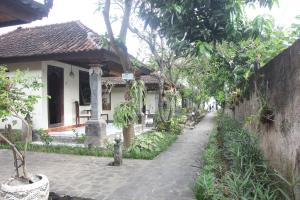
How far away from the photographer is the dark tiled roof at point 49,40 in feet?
35.6

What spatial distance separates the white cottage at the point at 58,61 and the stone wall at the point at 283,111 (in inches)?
240

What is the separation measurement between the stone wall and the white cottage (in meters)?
6.11

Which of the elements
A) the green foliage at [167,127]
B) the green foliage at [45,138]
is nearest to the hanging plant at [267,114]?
the green foliage at [45,138]

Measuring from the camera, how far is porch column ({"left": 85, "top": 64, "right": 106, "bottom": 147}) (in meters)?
Answer: 10.4

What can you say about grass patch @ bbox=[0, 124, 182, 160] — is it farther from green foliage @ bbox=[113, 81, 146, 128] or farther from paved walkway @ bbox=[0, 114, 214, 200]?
green foliage @ bbox=[113, 81, 146, 128]

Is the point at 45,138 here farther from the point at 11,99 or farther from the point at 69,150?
the point at 11,99

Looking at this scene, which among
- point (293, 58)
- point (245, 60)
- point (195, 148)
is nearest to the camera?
point (293, 58)

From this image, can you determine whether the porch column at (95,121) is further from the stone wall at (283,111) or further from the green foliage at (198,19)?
the green foliage at (198,19)

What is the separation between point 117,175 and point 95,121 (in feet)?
13.2

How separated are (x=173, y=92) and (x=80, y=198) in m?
10.6

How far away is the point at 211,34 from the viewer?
415 cm

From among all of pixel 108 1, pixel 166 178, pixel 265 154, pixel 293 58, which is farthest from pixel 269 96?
pixel 108 1

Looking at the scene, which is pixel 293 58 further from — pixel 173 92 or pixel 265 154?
pixel 173 92

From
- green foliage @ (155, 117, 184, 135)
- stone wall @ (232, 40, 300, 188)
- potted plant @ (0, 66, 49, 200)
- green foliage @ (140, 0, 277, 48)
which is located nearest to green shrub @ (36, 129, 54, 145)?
potted plant @ (0, 66, 49, 200)
